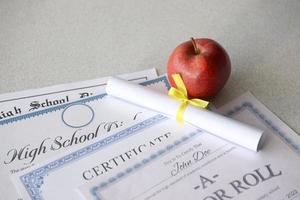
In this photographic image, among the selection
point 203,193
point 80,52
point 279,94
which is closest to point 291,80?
point 279,94

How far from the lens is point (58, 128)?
2.10 feet

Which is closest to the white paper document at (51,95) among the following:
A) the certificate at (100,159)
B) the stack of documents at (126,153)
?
the stack of documents at (126,153)

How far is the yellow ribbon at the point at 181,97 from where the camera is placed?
0.63 m

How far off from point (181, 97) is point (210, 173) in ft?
0.45

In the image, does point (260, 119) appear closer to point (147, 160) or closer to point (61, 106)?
point (147, 160)

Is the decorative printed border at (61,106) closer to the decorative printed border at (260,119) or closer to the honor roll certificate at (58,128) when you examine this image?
the honor roll certificate at (58,128)

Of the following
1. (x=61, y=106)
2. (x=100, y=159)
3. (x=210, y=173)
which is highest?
(x=61, y=106)

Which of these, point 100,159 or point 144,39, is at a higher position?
point 144,39

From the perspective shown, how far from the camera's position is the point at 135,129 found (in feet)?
2.09

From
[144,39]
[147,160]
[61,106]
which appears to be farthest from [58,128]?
[144,39]

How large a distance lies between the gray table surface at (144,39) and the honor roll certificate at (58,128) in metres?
0.08

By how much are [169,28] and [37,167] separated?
382mm

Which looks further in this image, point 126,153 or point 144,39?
point 144,39

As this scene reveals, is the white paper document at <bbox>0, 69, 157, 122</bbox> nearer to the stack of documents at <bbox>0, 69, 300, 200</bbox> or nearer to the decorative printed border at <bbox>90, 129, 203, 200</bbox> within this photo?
the stack of documents at <bbox>0, 69, 300, 200</bbox>
